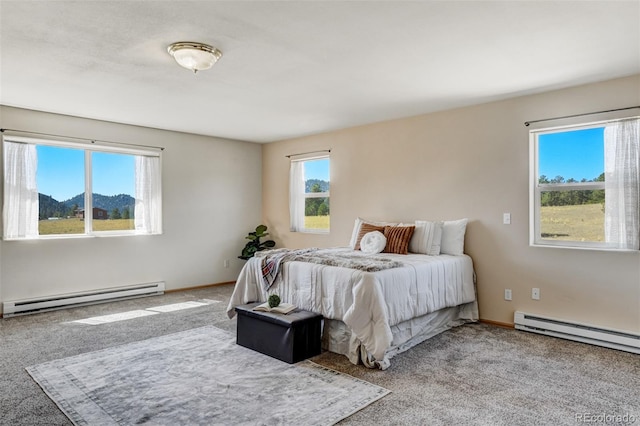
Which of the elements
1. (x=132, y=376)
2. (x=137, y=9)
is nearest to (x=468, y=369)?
(x=132, y=376)

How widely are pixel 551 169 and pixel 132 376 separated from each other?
13.8 feet

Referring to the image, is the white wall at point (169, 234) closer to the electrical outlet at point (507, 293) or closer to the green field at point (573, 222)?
the electrical outlet at point (507, 293)

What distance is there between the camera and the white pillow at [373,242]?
172 inches

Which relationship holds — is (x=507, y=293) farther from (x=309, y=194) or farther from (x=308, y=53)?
(x=309, y=194)

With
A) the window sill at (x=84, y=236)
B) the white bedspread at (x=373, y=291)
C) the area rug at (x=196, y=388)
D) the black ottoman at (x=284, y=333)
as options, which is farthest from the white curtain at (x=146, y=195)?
the black ottoman at (x=284, y=333)

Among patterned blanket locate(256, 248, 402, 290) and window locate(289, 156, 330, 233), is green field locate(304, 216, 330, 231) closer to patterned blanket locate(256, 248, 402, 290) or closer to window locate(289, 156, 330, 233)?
window locate(289, 156, 330, 233)

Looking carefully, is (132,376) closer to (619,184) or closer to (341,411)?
(341,411)

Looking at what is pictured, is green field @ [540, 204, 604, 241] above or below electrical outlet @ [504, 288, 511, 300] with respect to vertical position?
above

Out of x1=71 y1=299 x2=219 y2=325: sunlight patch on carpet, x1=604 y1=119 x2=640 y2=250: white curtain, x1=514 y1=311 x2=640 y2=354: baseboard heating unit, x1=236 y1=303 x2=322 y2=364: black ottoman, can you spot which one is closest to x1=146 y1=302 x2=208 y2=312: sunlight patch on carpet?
x1=71 y1=299 x2=219 y2=325: sunlight patch on carpet

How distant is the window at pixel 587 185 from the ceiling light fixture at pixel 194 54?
3206 mm

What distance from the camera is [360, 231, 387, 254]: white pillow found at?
4.37 metres

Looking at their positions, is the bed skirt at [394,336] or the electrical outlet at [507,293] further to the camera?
the electrical outlet at [507,293]

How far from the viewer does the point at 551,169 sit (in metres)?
3.98

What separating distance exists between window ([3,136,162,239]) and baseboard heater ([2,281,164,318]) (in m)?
0.76
